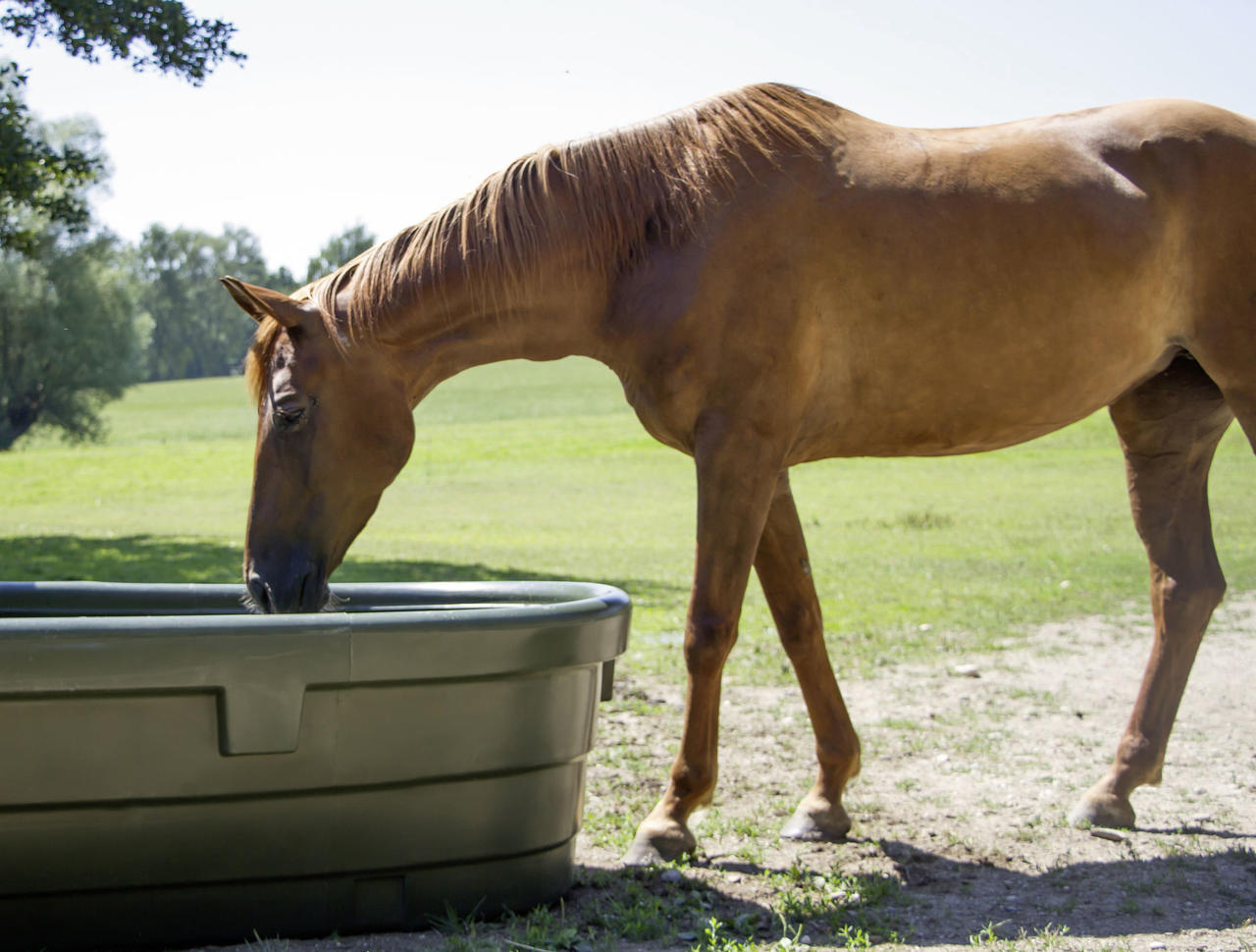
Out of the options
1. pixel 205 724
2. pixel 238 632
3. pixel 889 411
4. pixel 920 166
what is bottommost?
pixel 205 724

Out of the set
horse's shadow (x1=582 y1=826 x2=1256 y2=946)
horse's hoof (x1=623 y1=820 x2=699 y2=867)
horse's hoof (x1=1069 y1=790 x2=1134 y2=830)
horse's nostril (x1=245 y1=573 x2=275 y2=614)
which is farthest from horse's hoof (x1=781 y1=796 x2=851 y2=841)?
horse's nostril (x1=245 y1=573 x2=275 y2=614)

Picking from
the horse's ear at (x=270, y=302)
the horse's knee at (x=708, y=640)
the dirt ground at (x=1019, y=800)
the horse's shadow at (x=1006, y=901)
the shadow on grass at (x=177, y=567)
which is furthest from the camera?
the shadow on grass at (x=177, y=567)

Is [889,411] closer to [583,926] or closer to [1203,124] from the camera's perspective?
[1203,124]

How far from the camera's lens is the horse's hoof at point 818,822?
3.36m

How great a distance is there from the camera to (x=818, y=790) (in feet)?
11.4

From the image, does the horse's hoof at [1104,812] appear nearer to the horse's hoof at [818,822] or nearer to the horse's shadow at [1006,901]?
the horse's shadow at [1006,901]

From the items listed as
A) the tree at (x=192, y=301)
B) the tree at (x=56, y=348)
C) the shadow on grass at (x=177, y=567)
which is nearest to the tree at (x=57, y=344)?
the tree at (x=56, y=348)

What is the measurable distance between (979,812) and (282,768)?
231 centimetres

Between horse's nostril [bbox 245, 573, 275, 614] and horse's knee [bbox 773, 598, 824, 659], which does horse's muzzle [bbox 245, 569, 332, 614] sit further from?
horse's knee [bbox 773, 598, 824, 659]

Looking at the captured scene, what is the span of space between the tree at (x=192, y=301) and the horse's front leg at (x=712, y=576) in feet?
230

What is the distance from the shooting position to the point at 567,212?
3.14m

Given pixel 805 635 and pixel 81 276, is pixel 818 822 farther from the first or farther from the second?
pixel 81 276

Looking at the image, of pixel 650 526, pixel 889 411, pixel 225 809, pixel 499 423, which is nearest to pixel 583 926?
pixel 225 809

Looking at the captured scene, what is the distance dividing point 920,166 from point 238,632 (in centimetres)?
227
